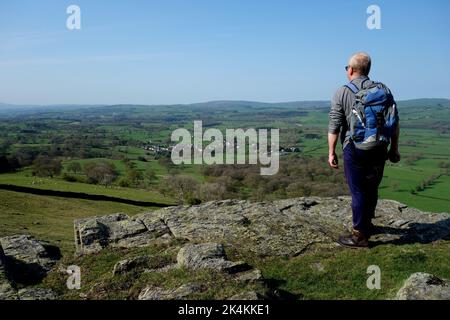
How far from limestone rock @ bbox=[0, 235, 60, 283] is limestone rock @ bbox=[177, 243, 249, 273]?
12.0 feet

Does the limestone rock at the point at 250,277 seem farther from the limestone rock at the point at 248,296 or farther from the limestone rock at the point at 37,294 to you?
the limestone rock at the point at 37,294

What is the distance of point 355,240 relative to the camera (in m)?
10.7

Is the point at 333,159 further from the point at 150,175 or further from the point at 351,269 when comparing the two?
the point at 150,175

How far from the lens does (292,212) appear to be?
45.4 feet

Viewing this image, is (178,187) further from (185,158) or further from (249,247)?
(249,247)

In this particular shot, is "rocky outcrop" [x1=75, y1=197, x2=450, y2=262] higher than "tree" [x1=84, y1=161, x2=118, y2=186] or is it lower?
higher

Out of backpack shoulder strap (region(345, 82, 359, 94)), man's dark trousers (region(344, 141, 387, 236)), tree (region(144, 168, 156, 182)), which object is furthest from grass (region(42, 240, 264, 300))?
tree (region(144, 168, 156, 182))

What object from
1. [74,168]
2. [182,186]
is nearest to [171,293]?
[182,186]

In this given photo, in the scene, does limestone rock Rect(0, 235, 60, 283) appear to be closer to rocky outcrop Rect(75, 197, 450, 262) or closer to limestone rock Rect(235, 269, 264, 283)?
rocky outcrop Rect(75, 197, 450, 262)

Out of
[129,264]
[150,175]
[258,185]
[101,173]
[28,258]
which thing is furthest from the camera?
[150,175]

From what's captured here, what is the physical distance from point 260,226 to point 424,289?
5583mm

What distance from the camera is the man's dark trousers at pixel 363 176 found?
9531 millimetres

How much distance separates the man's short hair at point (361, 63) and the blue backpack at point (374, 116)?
49cm

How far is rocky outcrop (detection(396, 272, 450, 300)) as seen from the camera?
6.98 metres
